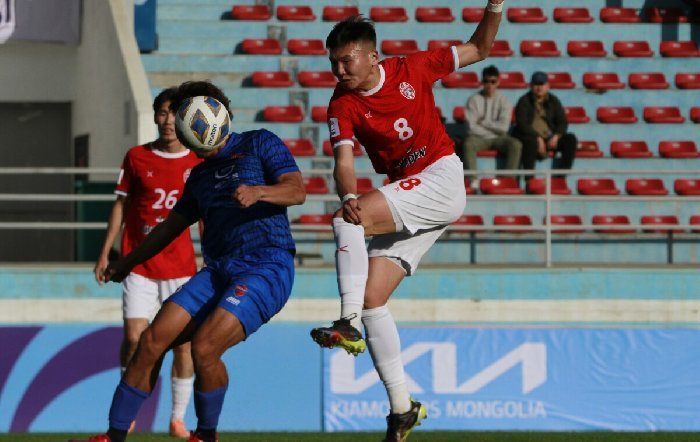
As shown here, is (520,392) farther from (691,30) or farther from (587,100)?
(691,30)

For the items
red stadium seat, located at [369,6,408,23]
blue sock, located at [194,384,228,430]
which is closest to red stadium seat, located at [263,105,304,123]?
red stadium seat, located at [369,6,408,23]

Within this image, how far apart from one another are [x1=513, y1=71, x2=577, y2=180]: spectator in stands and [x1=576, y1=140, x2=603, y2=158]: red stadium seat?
0.85 meters

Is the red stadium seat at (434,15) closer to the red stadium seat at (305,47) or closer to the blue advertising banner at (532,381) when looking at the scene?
the red stadium seat at (305,47)

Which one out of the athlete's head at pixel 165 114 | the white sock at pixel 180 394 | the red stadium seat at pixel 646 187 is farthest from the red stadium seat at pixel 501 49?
the white sock at pixel 180 394

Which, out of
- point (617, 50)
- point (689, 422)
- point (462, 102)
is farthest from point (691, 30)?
point (689, 422)

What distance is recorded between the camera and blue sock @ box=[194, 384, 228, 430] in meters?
6.84

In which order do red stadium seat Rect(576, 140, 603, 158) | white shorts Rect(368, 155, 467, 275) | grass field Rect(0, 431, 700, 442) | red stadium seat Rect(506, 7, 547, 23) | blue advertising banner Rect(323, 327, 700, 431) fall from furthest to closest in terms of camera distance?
red stadium seat Rect(506, 7, 547, 23), red stadium seat Rect(576, 140, 603, 158), blue advertising banner Rect(323, 327, 700, 431), grass field Rect(0, 431, 700, 442), white shorts Rect(368, 155, 467, 275)

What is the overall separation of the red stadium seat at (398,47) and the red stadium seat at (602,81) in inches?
84.2

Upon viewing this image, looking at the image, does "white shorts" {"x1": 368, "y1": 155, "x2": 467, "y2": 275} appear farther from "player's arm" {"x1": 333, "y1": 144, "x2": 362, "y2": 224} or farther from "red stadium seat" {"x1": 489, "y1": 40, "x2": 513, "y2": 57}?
"red stadium seat" {"x1": 489, "y1": 40, "x2": 513, "y2": 57}

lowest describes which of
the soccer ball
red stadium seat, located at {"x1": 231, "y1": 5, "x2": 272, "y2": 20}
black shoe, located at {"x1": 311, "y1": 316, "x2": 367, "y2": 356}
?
black shoe, located at {"x1": 311, "y1": 316, "x2": 367, "y2": 356}

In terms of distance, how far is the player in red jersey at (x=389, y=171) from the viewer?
6.96 meters

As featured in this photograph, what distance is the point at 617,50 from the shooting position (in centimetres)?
1761

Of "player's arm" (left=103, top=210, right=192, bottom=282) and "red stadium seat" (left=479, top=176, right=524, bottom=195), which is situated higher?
"player's arm" (left=103, top=210, right=192, bottom=282)

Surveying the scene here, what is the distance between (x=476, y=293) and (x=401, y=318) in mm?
763
